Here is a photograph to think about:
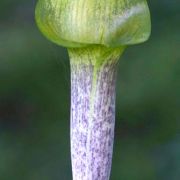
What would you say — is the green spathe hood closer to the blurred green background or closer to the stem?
the stem

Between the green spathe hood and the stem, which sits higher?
the green spathe hood

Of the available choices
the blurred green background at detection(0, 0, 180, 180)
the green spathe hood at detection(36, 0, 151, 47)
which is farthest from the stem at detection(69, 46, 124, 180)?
the blurred green background at detection(0, 0, 180, 180)

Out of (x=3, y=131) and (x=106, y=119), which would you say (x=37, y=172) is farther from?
(x=106, y=119)

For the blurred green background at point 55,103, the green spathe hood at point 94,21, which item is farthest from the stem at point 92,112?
the blurred green background at point 55,103

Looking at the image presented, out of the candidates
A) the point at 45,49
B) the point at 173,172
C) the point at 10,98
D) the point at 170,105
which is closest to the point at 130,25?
the point at 173,172

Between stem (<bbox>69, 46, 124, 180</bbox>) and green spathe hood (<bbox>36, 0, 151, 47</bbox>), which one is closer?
green spathe hood (<bbox>36, 0, 151, 47</bbox>)

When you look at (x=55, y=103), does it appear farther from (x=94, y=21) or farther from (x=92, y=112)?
(x=94, y=21)

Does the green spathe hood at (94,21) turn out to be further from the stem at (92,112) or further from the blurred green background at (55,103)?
the blurred green background at (55,103)
